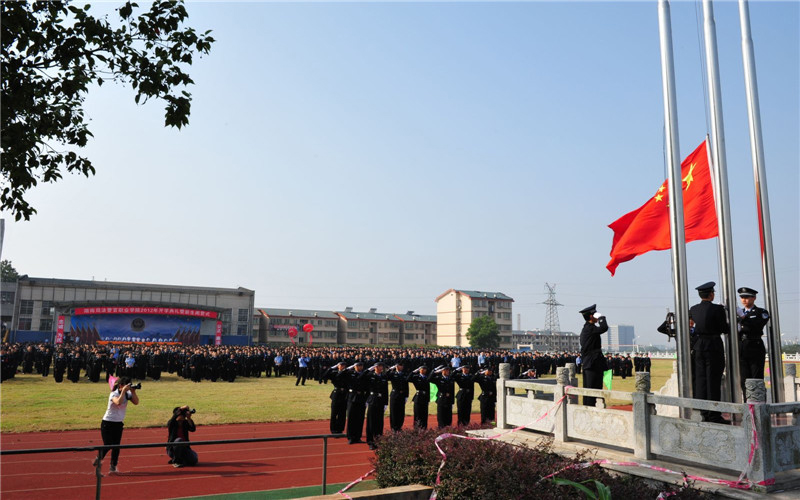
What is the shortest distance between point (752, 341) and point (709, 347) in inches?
37.8

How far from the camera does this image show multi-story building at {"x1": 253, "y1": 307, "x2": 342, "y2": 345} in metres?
81.1

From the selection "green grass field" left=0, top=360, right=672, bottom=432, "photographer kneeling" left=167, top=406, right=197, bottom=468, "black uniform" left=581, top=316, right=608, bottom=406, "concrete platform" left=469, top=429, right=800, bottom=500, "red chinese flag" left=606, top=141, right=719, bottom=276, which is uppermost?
"red chinese flag" left=606, top=141, right=719, bottom=276

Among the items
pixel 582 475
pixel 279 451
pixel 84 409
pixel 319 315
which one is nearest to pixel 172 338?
pixel 319 315

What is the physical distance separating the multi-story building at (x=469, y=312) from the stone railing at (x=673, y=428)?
3169 inches

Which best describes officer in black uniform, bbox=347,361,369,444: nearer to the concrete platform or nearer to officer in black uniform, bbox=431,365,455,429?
officer in black uniform, bbox=431,365,455,429

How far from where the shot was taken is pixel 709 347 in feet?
25.7

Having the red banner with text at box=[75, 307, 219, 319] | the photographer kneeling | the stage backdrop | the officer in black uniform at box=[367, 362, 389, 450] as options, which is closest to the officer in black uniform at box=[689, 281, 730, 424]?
the officer in black uniform at box=[367, 362, 389, 450]

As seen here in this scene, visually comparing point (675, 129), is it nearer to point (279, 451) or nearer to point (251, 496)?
point (251, 496)

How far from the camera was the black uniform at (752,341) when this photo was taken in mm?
8078

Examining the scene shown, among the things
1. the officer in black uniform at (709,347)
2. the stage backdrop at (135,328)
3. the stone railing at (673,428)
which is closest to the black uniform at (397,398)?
the stone railing at (673,428)

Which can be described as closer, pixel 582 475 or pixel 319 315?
pixel 582 475

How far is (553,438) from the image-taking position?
840 cm

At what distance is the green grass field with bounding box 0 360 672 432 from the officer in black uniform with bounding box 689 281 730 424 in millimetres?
11262

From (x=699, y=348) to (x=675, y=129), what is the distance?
3121 mm
